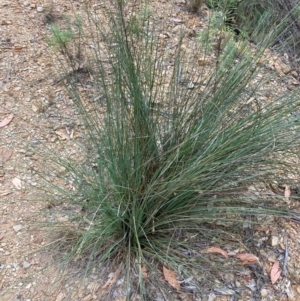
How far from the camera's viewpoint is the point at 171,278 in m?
1.49

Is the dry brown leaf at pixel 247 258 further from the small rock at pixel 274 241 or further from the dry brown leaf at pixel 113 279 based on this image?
the dry brown leaf at pixel 113 279

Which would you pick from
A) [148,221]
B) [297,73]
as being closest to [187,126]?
[148,221]

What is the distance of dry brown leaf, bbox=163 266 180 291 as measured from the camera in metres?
1.48

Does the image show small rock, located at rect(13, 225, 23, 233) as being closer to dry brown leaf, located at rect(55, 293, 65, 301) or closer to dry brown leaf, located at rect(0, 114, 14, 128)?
dry brown leaf, located at rect(55, 293, 65, 301)

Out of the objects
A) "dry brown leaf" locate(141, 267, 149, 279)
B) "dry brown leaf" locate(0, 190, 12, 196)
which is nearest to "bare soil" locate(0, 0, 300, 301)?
"dry brown leaf" locate(0, 190, 12, 196)

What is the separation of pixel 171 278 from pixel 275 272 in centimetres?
40

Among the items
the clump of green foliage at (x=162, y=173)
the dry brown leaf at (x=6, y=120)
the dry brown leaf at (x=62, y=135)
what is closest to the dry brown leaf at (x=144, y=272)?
the clump of green foliage at (x=162, y=173)

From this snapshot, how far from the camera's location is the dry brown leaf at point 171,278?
148cm

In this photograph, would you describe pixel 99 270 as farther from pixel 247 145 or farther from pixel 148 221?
pixel 247 145

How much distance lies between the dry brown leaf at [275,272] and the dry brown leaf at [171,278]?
36cm

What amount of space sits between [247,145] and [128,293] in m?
0.63

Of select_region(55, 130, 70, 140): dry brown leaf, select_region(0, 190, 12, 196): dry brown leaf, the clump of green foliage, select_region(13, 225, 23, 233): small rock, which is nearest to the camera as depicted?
the clump of green foliage

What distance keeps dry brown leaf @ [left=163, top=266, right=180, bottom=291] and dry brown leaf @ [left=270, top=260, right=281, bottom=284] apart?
358mm

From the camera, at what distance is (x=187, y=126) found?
1.62m
